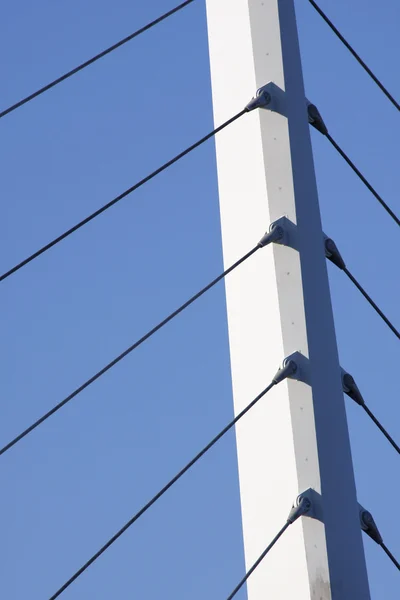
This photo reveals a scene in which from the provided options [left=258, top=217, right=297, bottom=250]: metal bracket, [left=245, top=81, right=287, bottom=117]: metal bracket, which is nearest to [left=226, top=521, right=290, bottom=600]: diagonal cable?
[left=258, top=217, right=297, bottom=250]: metal bracket

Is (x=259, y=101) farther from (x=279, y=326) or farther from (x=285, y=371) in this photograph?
(x=285, y=371)

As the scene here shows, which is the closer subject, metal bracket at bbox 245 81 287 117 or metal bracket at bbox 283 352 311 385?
metal bracket at bbox 283 352 311 385

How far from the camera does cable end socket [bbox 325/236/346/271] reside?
3092 mm

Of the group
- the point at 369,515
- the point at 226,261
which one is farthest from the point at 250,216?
the point at 369,515

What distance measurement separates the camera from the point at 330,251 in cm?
310

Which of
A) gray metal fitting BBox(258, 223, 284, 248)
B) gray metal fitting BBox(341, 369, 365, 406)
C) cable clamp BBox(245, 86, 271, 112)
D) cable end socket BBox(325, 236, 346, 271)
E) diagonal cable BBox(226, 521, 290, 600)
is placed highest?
cable clamp BBox(245, 86, 271, 112)

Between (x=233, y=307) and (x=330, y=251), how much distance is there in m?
0.31

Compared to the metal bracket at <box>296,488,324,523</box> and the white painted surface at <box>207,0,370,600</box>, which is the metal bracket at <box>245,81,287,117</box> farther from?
the metal bracket at <box>296,488,324,523</box>

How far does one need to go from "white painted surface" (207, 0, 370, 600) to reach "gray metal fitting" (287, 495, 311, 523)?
2 cm

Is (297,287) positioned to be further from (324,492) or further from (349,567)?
(349,567)

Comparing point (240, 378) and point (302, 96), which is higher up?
point (302, 96)

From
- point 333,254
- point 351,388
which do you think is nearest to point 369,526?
point 351,388

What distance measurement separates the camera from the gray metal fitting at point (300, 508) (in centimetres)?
271

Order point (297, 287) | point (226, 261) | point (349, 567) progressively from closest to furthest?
point (349, 567), point (297, 287), point (226, 261)
